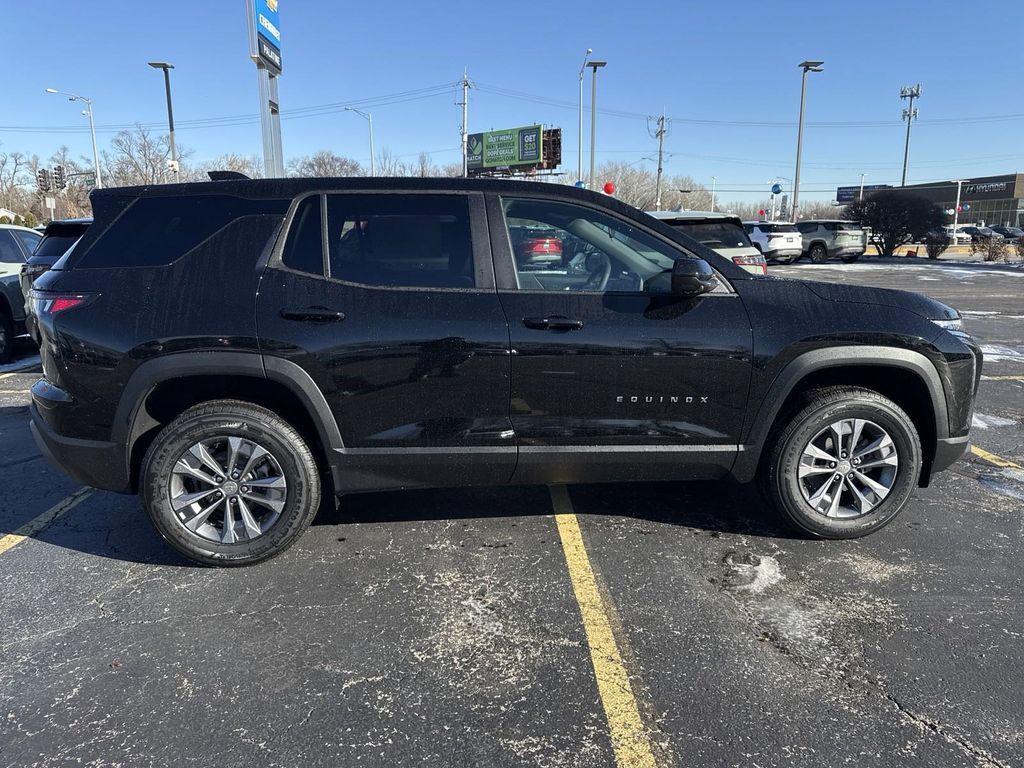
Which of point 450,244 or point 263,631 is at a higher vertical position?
point 450,244

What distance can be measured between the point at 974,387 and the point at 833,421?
800 mm

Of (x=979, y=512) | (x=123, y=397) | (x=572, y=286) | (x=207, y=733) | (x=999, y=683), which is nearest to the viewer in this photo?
(x=207, y=733)

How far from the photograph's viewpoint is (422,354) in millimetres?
3221

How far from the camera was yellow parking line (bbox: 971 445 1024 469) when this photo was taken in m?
4.91

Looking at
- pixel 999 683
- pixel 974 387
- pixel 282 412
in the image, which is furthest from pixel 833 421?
pixel 282 412

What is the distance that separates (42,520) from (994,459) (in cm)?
638

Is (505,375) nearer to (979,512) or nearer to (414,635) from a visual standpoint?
(414,635)

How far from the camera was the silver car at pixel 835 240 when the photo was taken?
99.6 ft

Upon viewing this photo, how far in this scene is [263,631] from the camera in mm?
2908

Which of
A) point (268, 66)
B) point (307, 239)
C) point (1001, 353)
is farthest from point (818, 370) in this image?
point (268, 66)

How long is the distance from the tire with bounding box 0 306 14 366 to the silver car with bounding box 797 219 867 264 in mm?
30564

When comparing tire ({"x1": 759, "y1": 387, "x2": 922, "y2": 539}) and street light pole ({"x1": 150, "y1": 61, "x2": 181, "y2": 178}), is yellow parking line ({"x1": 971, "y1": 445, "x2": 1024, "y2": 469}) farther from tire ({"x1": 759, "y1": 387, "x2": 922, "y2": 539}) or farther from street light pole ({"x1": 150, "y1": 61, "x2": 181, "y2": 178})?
street light pole ({"x1": 150, "y1": 61, "x2": 181, "y2": 178})

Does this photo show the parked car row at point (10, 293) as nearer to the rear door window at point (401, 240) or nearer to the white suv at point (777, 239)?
the rear door window at point (401, 240)

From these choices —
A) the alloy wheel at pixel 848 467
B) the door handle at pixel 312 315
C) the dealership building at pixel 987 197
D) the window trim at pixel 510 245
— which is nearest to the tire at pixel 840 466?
the alloy wheel at pixel 848 467
